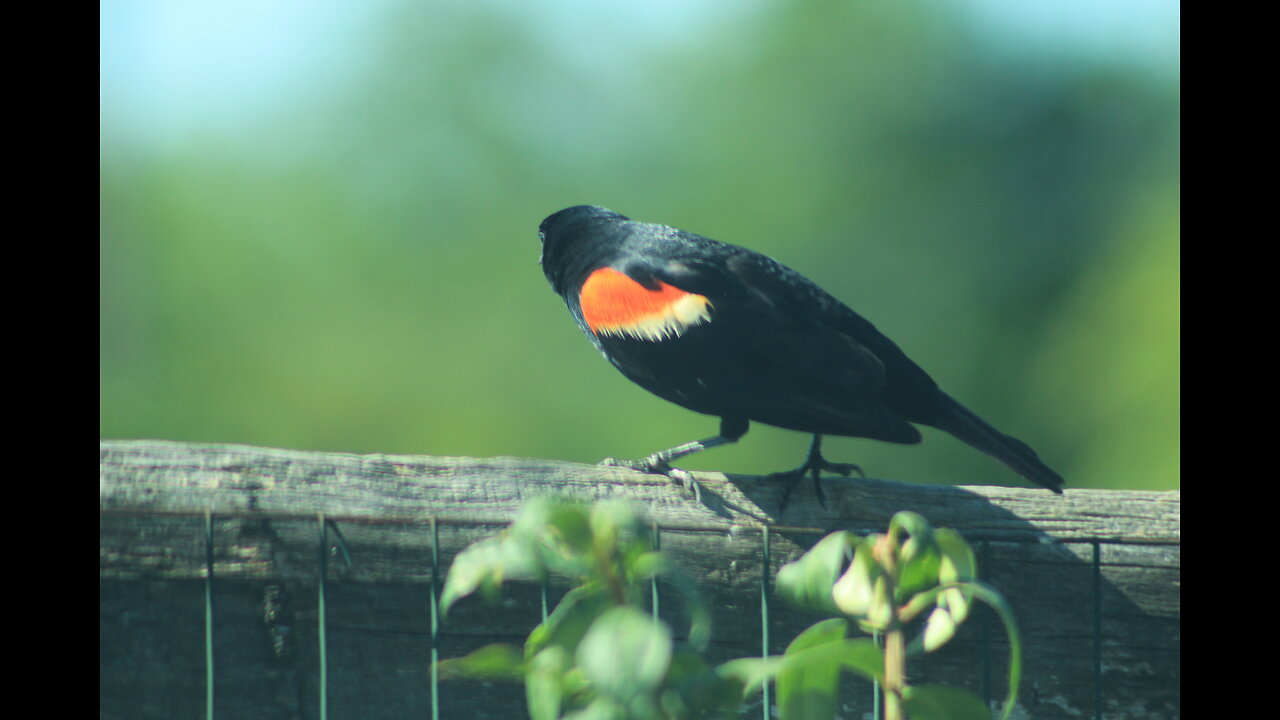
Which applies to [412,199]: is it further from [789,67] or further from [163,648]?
[163,648]

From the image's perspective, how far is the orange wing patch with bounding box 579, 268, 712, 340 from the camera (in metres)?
3.86

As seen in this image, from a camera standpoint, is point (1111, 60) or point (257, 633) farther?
point (1111, 60)

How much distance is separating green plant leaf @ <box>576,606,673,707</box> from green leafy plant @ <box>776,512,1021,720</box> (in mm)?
170

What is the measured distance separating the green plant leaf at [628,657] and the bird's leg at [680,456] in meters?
1.27

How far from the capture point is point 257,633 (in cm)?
195

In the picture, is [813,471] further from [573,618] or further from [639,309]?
[573,618]

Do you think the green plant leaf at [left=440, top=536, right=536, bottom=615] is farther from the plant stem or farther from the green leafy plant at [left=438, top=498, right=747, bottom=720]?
the plant stem

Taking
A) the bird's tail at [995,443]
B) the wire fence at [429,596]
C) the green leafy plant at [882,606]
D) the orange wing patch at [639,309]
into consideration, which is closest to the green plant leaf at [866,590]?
the green leafy plant at [882,606]

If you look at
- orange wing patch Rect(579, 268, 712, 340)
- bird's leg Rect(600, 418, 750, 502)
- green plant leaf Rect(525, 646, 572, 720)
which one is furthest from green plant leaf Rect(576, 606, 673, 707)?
orange wing patch Rect(579, 268, 712, 340)

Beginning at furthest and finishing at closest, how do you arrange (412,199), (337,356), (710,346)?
(412,199) → (337,356) → (710,346)

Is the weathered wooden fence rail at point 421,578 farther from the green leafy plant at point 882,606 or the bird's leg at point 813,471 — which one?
the green leafy plant at point 882,606

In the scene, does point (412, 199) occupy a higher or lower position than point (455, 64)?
lower
